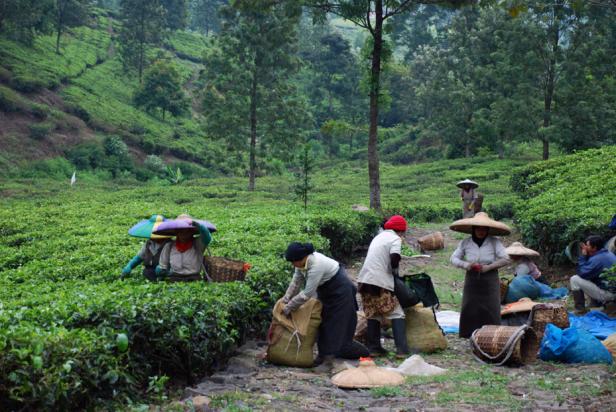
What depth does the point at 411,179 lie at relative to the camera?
3678 centimetres

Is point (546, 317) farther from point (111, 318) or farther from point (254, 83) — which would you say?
point (254, 83)

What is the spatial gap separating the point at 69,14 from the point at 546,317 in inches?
2017

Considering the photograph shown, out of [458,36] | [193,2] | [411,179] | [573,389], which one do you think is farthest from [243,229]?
[193,2]

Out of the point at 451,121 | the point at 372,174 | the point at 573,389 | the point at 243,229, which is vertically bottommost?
the point at 573,389

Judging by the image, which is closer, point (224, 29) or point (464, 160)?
point (224, 29)

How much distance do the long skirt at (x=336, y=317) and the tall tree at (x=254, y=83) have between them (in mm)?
25409

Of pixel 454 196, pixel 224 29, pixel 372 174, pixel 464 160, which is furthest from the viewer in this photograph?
pixel 464 160

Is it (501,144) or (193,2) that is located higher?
(193,2)

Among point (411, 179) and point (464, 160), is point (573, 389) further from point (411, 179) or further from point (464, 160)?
point (464, 160)

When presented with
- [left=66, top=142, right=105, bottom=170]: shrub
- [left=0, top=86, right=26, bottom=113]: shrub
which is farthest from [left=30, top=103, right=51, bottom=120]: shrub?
[left=66, top=142, right=105, bottom=170]: shrub

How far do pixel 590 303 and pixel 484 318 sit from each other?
7.51ft

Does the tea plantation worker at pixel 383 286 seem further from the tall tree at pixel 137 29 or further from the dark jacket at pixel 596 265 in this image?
the tall tree at pixel 137 29

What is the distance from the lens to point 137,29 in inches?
2079

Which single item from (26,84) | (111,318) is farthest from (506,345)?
(26,84)
